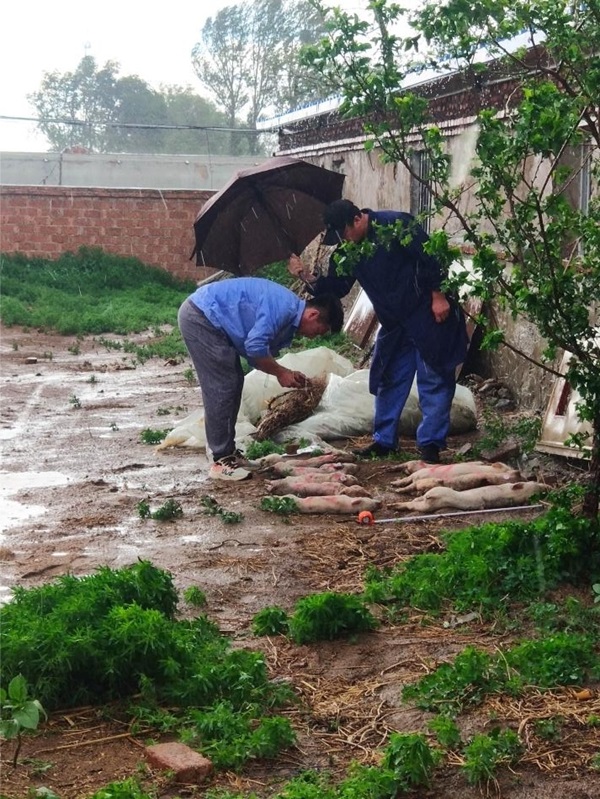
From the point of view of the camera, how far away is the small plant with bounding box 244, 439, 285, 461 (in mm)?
8422

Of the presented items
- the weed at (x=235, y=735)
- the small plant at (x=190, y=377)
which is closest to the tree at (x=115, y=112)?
the small plant at (x=190, y=377)

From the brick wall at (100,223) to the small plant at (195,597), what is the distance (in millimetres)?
18103

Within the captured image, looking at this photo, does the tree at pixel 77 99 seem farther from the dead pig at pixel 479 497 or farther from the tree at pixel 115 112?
the dead pig at pixel 479 497

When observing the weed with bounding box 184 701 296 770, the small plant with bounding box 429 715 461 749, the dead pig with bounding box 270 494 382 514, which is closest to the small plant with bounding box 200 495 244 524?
the dead pig with bounding box 270 494 382 514

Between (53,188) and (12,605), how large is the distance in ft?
65.0

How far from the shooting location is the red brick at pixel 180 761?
340 centimetres

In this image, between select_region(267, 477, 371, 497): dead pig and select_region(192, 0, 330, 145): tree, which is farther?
select_region(192, 0, 330, 145): tree

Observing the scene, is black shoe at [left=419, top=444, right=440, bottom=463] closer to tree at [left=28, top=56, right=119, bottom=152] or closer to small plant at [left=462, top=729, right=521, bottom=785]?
small plant at [left=462, top=729, right=521, bottom=785]

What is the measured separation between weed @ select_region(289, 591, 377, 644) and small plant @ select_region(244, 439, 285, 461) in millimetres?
3631

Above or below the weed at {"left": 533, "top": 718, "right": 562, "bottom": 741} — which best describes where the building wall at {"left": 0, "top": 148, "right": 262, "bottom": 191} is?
above

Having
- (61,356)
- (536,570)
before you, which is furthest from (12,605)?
(61,356)

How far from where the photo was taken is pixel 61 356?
15195 mm

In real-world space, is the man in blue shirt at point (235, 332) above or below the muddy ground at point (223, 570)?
above

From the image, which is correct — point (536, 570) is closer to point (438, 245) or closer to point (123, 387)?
point (438, 245)
